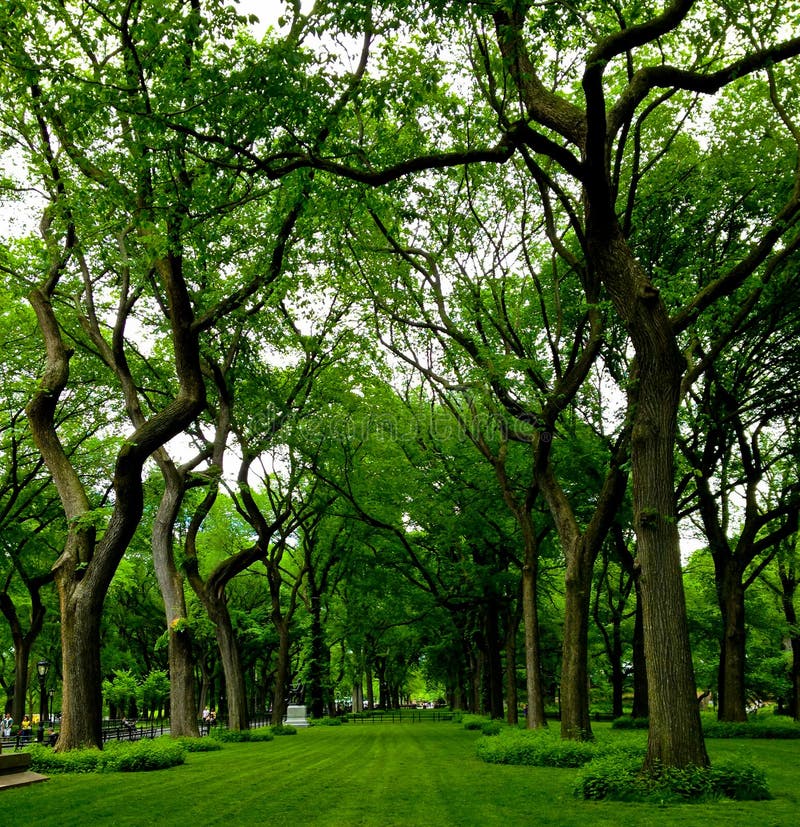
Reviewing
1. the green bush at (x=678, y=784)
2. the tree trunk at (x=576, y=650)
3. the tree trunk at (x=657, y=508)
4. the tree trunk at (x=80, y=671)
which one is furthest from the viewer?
the tree trunk at (x=576, y=650)

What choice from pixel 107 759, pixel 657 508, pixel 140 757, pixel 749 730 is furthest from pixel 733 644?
pixel 107 759

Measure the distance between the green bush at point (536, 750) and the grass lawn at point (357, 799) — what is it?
1.44 ft

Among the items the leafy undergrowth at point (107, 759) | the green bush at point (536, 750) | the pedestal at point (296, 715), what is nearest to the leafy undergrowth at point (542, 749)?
the green bush at point (536, 750)

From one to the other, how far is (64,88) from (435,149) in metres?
8.31

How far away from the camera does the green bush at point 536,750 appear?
42.0ft

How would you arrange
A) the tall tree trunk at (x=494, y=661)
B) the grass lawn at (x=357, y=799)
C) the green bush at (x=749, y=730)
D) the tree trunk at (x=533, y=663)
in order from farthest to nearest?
1. the tall tree trunk at (x=494, y=661)
2. the green bush at (x=749, y=730)
3. the tree trunk at (x=533, y=663)
4. the grass lawn at (x=357, y=799)

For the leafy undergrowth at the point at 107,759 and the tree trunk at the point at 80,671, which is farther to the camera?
the tree trunk at the point at 80,671

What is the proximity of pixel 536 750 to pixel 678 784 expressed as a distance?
18.7 ft

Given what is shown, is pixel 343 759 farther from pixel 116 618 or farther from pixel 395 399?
pixel 116 618

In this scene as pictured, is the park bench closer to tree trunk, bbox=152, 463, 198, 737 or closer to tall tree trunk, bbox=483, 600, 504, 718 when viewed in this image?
tree trunk, bbox=152, 463, 198, 737

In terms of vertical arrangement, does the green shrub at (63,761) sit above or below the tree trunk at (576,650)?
below

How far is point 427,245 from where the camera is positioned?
59.7ft

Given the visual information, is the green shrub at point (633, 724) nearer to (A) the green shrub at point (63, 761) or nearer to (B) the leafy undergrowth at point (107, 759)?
(B) the leafy undergrowth at point (107, 759)

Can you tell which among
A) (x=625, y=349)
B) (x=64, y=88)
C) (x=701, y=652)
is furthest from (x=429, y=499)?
(x=701, y=652)
